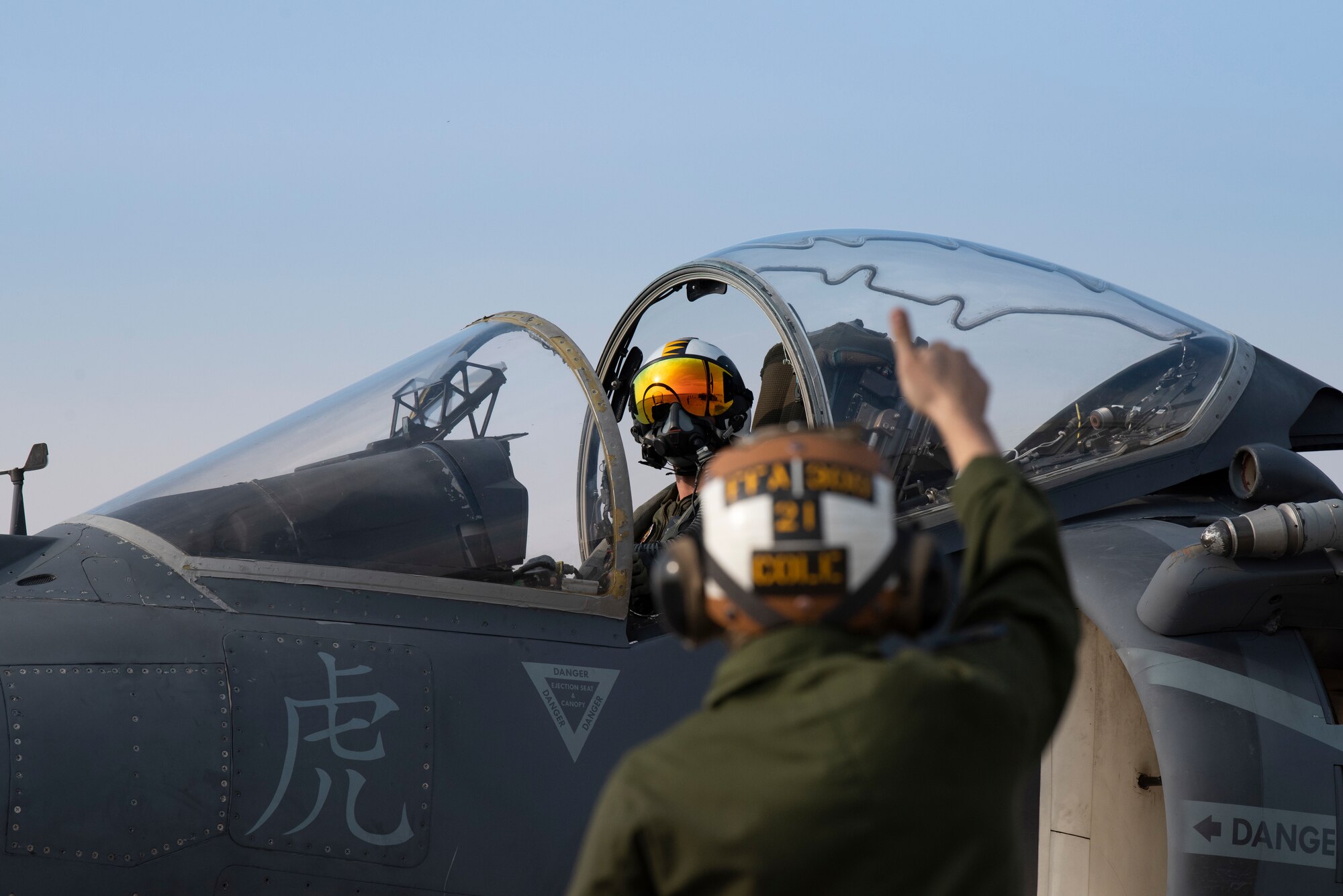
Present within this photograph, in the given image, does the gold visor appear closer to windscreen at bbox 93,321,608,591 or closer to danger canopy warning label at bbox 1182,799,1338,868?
windscreen at bbox 93,321,608,591

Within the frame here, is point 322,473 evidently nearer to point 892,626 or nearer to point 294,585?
point 294,585

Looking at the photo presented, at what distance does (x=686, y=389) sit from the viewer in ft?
18.0

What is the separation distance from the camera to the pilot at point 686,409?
5426 mm

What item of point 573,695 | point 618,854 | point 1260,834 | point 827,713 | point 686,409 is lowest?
A: point 1260,834

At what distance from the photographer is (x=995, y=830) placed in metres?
1.54

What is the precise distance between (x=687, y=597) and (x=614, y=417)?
280cm

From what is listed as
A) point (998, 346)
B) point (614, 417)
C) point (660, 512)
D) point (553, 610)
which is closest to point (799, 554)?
point (553, 610)

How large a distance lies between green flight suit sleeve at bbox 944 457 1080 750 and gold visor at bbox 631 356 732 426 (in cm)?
359

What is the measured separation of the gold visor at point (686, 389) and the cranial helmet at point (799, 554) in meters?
3.75

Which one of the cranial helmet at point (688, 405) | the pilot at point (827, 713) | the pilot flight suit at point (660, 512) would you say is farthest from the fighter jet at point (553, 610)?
the pilot at point (827, 713)

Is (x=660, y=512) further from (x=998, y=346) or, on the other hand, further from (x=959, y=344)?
(x=998, y=346)

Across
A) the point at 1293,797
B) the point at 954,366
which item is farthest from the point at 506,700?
the point at 1293,797

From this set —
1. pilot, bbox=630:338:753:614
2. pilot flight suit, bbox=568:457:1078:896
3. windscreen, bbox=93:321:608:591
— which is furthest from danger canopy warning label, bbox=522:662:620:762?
pilot flight suit, bbox=568:457:1078:896

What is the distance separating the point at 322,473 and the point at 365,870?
1300 mm
